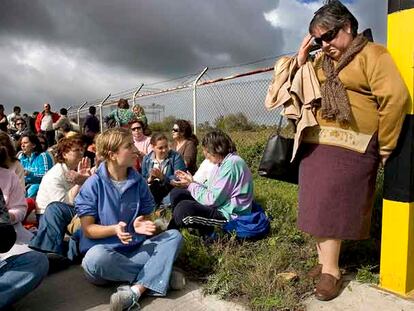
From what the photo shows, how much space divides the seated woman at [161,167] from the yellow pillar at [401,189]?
284cm

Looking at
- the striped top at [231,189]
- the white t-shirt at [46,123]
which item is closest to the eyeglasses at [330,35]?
the striped top at [231,189]

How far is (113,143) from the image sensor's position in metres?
3.01

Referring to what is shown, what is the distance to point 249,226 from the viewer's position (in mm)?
3621

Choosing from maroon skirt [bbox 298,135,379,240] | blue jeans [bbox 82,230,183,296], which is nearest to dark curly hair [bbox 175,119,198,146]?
blue jeans [bbox 82,230,183,296]

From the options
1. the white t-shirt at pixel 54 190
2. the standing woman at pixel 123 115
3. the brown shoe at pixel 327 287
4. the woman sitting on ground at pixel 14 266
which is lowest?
the brown shoe at pixel 327 287

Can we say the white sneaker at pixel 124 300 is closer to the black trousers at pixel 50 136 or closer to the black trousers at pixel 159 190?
the black trousers at pixel 159 190

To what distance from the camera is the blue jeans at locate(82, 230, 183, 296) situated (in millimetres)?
2807

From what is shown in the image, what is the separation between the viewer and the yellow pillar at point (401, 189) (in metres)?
2.46

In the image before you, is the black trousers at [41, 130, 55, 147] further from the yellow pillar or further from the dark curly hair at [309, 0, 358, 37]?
the yellow pillar

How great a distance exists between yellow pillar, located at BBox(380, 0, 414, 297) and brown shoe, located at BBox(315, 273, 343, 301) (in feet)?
1.02

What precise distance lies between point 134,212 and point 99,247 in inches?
15.6

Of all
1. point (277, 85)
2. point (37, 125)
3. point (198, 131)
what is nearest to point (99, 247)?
point (277, 85)

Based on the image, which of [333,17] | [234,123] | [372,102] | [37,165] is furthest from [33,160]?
[372,102]

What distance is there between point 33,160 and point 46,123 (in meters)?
5.43
